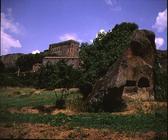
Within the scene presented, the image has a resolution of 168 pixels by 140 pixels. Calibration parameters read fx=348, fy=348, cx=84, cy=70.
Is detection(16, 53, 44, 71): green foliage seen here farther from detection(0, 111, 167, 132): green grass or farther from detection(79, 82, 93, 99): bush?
detection(0, 111, 167, 132): green grass

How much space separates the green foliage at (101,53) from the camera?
36.2 m

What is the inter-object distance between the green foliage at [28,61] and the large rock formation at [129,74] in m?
54.2

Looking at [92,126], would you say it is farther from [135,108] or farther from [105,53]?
[105,53]

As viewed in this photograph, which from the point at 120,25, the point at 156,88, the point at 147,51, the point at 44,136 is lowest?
the point at 44,136

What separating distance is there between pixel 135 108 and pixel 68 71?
8226 mm

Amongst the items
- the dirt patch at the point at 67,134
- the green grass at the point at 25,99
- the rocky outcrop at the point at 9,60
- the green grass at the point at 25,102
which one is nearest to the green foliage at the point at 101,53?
the green grass at the point at 25,99

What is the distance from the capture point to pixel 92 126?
1712 centimetres

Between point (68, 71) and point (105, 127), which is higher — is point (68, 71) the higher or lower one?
the higher one

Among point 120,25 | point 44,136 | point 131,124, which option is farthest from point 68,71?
point 120,25

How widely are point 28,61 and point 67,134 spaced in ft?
233

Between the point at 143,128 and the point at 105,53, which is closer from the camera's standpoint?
the point at 143,128

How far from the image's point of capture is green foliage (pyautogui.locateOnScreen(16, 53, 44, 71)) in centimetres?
8434

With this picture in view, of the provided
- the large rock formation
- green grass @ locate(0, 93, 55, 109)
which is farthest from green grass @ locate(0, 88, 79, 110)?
the large rock formation

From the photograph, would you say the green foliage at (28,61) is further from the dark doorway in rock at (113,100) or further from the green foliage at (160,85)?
the dark doorway in rock at (113,100)
